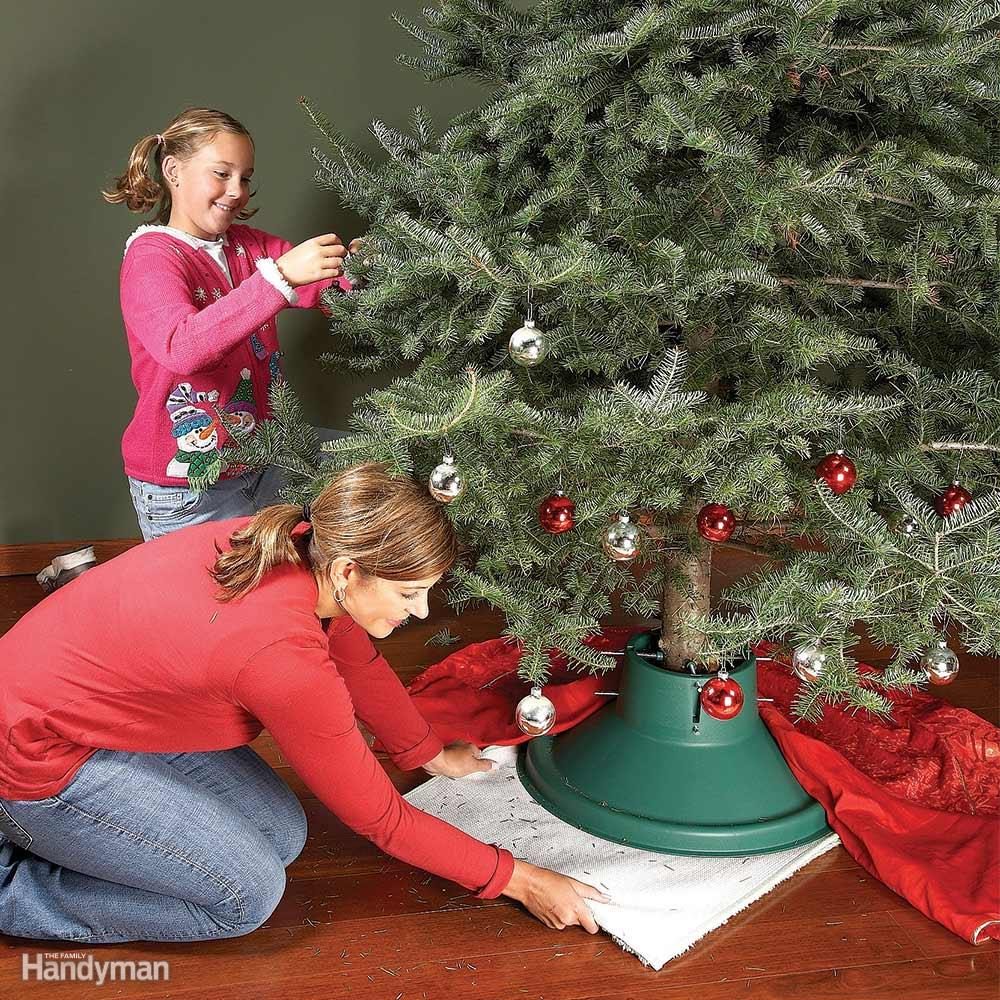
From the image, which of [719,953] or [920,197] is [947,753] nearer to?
[719,953]

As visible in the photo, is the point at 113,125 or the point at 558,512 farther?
the point at 113,125

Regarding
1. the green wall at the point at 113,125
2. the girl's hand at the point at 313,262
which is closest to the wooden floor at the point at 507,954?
the girl's hand at the point at 313,262

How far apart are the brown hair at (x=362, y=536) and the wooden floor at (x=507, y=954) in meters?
0.54

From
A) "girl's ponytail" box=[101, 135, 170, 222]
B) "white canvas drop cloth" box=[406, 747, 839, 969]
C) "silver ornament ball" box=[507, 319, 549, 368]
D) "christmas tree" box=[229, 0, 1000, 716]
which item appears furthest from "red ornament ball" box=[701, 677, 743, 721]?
"girl's ponytail" box=[101, 135, 170, 222]

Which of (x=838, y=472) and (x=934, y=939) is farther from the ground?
(x=838, y=472)

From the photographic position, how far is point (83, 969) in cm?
Result: 156

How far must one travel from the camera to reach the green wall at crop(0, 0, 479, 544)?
2.70 meters

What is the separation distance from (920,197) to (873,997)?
1075mm

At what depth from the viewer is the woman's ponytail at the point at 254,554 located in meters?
1.48

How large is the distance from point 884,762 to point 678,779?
0.42 metres

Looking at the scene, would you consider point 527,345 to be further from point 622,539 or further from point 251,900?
point 251,900

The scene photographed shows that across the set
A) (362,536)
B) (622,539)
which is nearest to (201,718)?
(362,536)

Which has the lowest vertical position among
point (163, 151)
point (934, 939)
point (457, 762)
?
point (934, 939)

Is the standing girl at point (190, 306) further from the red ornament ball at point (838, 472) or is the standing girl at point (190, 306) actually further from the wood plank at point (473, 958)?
the red ornament ball at point (838, 472)
